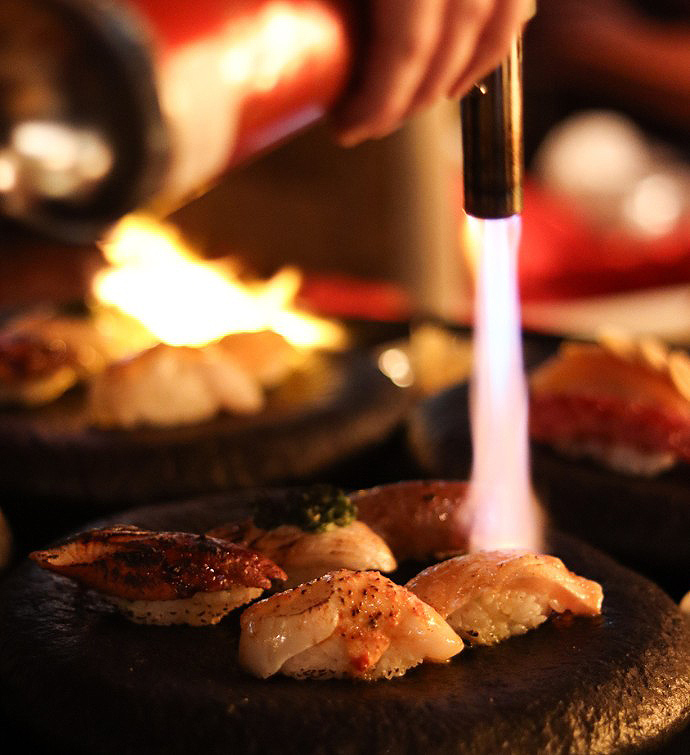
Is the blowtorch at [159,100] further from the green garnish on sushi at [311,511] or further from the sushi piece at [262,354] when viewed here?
the sushi piece at [262,354]

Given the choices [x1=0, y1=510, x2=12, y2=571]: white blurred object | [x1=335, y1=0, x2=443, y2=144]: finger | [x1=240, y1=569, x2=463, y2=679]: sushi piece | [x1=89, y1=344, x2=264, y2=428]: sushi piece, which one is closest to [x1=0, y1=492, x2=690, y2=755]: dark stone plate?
[x1=240, y1=569, x2=463, y2=679]: sushi piece

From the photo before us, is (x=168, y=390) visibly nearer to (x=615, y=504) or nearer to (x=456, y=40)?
(x=615, y=504)

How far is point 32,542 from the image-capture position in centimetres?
232

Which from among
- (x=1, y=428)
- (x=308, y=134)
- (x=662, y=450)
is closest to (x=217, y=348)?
(x=1, y=428)

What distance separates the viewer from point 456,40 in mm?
1425

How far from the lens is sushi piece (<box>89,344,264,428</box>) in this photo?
8.84 ft

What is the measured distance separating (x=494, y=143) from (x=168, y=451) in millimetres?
1397

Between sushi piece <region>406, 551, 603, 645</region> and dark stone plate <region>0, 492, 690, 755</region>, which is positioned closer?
dark stone plate <region>0, 492, 690, 755</region>

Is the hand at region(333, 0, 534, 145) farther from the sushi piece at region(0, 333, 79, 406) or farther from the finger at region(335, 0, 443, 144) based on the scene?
the sushi piece at region(0, 333, 79, 406)

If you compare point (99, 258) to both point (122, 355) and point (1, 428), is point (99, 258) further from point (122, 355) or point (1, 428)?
point (1, 428)

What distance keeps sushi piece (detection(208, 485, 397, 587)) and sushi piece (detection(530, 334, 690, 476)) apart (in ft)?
2.93

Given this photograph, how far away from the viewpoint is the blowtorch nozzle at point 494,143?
1.38 m

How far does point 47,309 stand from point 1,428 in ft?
3.36

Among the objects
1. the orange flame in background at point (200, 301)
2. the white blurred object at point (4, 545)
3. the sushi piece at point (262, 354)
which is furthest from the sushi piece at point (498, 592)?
the orange flame in background at point (200, 301)
